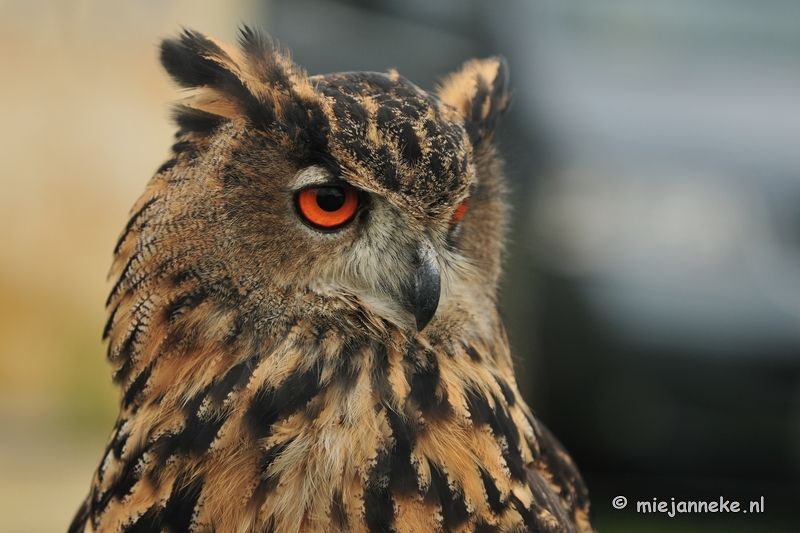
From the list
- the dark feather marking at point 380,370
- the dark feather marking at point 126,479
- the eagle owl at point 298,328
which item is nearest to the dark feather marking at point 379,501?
the eagle owl at point 298,328

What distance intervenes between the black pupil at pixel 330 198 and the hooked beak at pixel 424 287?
0.49 ft

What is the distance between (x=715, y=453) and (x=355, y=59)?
148 cm

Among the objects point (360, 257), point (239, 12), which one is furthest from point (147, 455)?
point (239, 12)

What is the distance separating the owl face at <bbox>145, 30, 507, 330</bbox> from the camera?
987 mm

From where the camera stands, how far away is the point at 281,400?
3.31 ft

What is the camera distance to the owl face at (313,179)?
99cm

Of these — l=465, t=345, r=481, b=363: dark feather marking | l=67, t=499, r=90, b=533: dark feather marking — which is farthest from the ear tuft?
l=67, t=499, r=90, b=533: dark feather marking

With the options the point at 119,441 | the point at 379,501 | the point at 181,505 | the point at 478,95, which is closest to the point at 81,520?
the point at 119,441

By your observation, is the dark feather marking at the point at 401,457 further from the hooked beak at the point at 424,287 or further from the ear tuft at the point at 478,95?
the ear tuft at the point at 478,95

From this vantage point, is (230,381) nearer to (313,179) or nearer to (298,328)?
(298,328)

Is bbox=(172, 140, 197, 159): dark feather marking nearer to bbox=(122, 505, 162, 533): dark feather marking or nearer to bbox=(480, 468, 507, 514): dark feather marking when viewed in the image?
bbox=(122, 505, 162, 533): dark feather marking

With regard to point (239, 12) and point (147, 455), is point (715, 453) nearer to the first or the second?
point (147, 455)

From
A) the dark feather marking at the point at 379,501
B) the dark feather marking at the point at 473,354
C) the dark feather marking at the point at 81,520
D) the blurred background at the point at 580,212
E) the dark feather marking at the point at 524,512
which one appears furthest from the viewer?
the blurred background at the point at 580,212

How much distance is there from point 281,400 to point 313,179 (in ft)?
1.05
